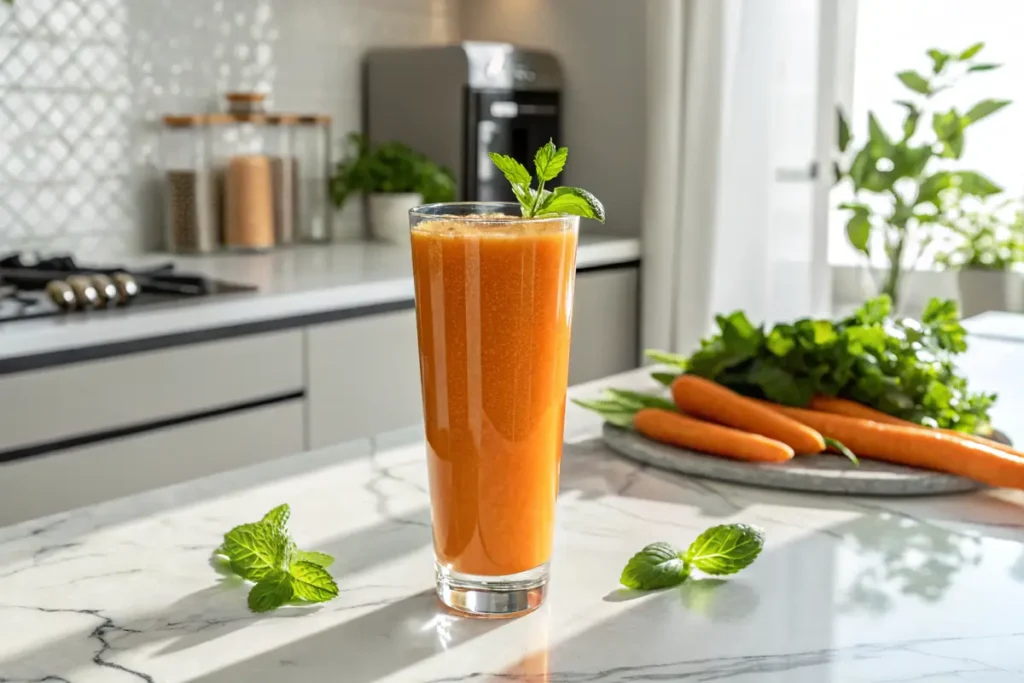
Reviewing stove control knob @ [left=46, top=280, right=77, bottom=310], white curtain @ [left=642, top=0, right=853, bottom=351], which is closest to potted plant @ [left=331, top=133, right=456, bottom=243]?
white curtain @ [left=642, top=0, right=853, bottom=351]

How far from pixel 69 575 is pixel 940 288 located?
316 centimetres

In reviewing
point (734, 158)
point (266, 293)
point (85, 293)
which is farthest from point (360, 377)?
point (734, 158)

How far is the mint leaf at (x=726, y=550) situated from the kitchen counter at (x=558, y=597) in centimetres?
1

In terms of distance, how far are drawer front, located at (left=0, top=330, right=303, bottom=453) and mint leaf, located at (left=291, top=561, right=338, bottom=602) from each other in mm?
1279

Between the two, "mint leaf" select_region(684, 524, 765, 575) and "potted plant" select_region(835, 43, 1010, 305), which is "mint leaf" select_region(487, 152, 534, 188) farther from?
"potted plant" select_region(835, 43, 1010, 305)

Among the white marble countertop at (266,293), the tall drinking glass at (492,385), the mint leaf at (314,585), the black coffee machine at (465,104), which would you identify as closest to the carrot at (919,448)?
the tall drinking glass at (492,385)

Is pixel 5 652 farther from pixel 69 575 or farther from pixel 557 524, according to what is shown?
pixel 557 524

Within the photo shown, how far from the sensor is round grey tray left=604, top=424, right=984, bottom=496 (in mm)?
1001

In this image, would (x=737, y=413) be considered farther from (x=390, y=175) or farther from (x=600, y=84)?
(x=600, y=84)

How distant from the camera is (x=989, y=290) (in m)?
3.17

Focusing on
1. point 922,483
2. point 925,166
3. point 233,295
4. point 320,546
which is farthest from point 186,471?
point 925,166

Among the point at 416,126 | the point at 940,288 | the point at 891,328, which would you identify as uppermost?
the point at 416,126

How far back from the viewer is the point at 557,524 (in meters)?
0.91

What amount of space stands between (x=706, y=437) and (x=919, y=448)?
7.5 inches
